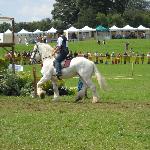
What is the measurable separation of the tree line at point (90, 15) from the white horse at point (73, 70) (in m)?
97.7

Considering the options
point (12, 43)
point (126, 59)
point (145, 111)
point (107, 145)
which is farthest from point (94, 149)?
point (126, 59)

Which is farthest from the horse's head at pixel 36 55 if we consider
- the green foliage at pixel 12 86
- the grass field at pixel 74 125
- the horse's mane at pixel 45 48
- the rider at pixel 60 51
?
the grass field at pixel 74 125

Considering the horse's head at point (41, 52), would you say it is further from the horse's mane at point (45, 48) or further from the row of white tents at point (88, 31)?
the row of white tents at point (88, 31)

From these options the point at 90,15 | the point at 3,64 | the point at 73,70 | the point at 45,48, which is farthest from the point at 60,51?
the point at 90,15

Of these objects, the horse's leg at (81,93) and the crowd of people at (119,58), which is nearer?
the horse's leg at (81,93)

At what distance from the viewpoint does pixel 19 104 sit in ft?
57.9

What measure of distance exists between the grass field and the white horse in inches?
24.5

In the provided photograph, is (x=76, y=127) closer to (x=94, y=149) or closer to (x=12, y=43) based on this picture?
(x=94, y=149)

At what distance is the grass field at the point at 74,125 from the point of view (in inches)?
415

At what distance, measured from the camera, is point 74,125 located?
12758 millimetres

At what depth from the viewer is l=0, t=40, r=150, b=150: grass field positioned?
34.6 feet

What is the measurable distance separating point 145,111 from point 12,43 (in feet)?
29.8

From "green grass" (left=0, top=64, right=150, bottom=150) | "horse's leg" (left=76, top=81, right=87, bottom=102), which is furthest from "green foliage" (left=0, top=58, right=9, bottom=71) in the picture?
"horse's leg" (left=76, top=81, right=87, bottom=102)

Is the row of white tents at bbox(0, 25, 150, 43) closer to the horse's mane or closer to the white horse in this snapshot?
the horse's mane
